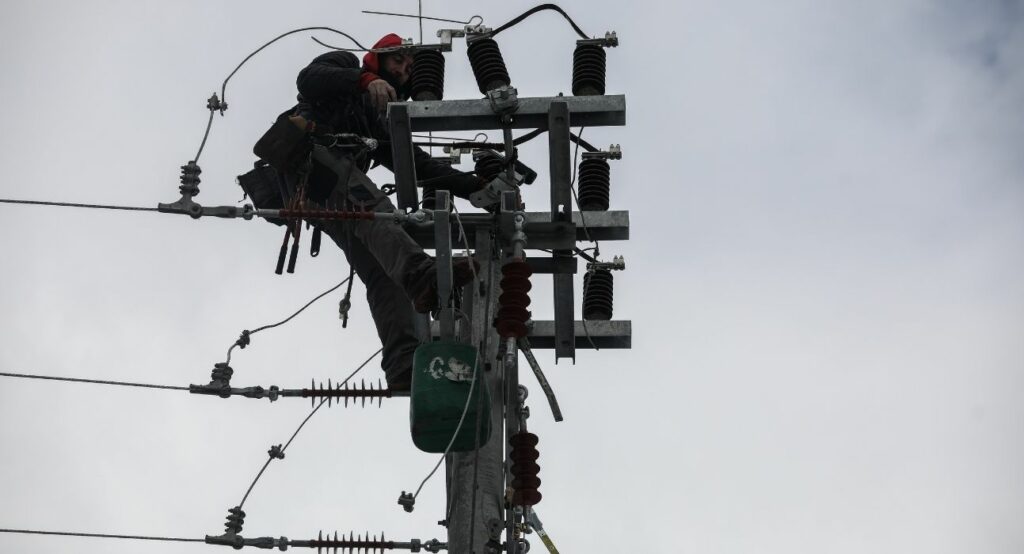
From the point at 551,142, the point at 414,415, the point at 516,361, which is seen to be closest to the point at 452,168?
the point at 551,142

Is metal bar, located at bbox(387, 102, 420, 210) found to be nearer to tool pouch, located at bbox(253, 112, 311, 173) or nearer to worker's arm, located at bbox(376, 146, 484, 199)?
worker's arm, located at bbox(376, 146, 484, 199)

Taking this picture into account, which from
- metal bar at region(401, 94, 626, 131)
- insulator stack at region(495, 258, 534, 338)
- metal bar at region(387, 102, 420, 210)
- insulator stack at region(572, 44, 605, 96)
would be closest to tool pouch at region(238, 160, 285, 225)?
metal bar at region(387, 102, 420, 210)

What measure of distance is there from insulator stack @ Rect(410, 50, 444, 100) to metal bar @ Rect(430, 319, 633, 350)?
1659 mm

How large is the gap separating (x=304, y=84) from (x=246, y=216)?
1.59 m

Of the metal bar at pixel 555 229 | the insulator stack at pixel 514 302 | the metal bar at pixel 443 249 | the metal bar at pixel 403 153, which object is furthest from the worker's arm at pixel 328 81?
the insulator stack at pixel 514 302

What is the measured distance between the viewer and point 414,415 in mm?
7012

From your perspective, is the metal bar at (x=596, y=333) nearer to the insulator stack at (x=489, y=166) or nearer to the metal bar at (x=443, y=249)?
the insulator stack at (x=489, y=166)

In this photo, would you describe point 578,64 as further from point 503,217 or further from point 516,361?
point 516,361

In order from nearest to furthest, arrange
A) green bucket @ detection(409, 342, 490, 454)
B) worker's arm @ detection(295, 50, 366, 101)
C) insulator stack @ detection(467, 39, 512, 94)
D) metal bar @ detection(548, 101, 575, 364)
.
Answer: green bucket @ detection(409, 342, 490, 454)
metal bar @ detection(548, 101, 575, 364)
insulator stack @ detection(467, 39, 512, 94)
worker's arm @ detection(295, 50, 366, 101)

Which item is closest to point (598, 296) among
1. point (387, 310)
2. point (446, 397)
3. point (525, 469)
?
point (387, 310)

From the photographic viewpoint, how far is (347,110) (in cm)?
906

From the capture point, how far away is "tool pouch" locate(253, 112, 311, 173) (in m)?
8.68

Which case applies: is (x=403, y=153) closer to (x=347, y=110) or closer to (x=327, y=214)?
(x=327, y=214)

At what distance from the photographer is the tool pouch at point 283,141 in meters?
8.68
